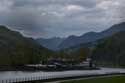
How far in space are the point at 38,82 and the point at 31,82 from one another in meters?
2.65

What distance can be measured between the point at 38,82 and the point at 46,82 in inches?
90.5

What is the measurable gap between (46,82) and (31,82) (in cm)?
483

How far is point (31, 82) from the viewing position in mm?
80312

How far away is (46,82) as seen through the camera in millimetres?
83375

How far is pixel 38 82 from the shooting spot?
82.4m
